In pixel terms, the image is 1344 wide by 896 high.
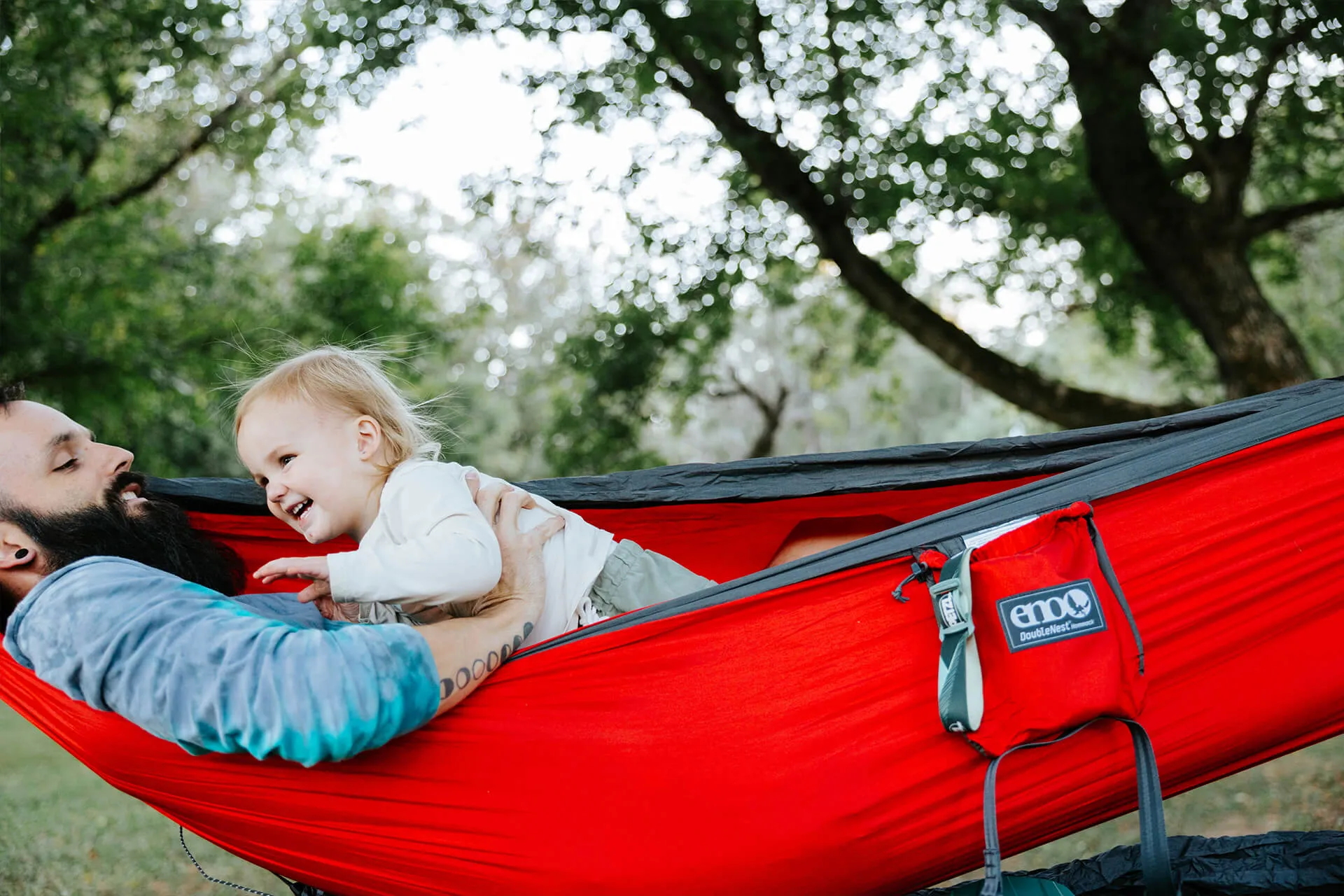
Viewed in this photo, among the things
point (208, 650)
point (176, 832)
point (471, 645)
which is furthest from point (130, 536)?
point (176, 832)

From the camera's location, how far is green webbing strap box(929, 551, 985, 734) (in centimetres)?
137

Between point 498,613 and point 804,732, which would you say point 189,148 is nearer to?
point 498,613

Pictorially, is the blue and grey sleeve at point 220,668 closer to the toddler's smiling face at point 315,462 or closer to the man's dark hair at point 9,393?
the toddler's smiling face at point 315,462

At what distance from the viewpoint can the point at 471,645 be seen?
1352mm

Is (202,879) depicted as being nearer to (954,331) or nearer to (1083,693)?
(1083,693)

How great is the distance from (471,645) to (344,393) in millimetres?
505

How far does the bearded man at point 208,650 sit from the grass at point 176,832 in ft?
4.73

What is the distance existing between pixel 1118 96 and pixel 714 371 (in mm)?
3194

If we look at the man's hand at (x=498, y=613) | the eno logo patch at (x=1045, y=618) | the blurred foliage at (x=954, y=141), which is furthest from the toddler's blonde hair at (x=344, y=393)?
the blurred foliage at (x=954, y=141)

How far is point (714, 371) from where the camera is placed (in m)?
7.18

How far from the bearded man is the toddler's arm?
0.05 m

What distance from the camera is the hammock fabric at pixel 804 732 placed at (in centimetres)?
136

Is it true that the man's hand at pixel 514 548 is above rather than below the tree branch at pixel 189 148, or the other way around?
below

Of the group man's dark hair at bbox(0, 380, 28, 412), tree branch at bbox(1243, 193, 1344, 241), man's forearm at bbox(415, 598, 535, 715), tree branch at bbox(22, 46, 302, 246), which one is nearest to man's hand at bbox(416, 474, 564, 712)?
man's forearm at bbox(415, 598, 535, 715)
